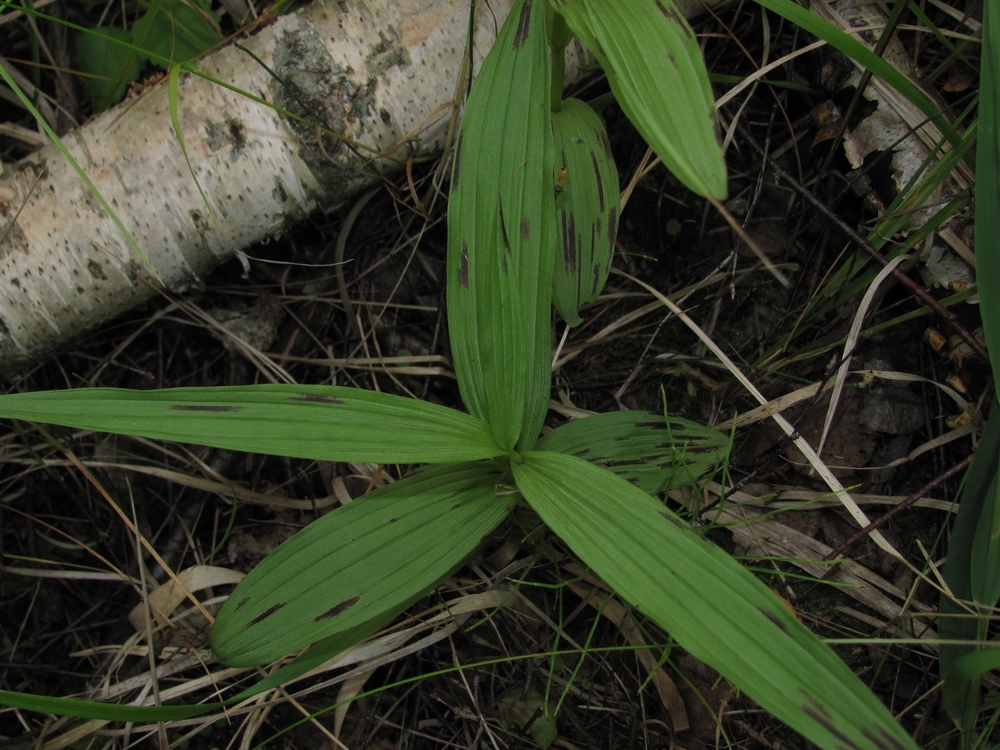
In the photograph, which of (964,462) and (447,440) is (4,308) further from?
(964,462)

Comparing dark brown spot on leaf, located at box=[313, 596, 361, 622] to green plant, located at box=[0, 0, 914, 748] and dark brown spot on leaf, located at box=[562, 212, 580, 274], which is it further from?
dark brown spot on leaf, located at box=[562, 212, 580, 274]

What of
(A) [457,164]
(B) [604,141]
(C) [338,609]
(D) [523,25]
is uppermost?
(D) [523,25]

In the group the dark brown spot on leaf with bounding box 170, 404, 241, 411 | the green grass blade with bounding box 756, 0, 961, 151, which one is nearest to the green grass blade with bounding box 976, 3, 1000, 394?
the green grass blade with bounding box 756, 0, 961, 151

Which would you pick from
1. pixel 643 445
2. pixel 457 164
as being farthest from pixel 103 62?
pixel 643 445

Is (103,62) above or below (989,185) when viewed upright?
above

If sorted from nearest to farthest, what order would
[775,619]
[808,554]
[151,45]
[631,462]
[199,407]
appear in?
[775,619]
[199,407]
[631,462]
[808,554]
[151,45]

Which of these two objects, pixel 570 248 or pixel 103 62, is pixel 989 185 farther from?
pixel 103 62

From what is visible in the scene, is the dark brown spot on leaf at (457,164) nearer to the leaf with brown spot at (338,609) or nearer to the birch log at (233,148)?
the birch log at (233,148)
